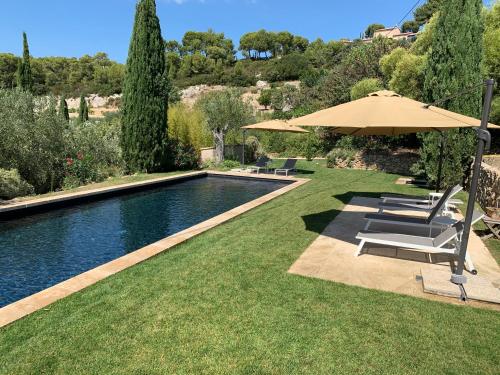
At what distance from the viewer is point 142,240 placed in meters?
7.24

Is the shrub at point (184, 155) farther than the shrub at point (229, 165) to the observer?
No

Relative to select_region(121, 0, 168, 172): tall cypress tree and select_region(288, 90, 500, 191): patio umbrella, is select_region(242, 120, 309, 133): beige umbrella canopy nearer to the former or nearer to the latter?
select_region(121, 0, 168, 172): tall cypress tree

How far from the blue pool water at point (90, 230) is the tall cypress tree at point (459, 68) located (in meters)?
6.52

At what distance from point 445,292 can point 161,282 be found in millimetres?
3572

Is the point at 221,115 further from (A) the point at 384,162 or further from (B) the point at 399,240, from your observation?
(B) the point at 399,240

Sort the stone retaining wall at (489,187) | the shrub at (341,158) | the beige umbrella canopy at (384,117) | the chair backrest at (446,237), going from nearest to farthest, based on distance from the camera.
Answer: the beige umbrella canopy at (384,117), the chair backrest at (446,237), the stone retaining wall at (489,187), the shrub at (341,158)

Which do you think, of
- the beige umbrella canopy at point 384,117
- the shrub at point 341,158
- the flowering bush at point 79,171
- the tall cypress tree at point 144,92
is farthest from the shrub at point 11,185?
the shrub at point 341,158

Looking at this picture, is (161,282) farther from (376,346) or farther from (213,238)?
(376,346)

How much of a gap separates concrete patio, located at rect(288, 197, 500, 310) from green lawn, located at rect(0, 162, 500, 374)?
239mm

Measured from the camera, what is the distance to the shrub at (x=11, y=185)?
9.89 m

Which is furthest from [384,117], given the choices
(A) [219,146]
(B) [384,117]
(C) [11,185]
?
(A) [219,146]

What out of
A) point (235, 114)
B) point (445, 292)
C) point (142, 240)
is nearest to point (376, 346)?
point (445, 292)

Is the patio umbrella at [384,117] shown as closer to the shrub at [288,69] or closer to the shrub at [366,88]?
the shrub at [366,88]

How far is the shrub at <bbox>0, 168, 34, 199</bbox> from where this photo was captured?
989 centimetres
